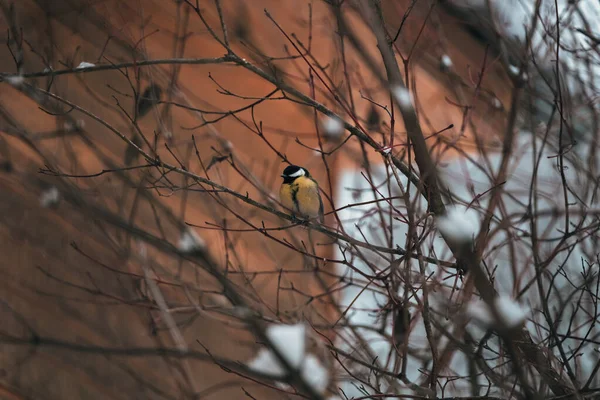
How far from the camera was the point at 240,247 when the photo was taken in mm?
3705

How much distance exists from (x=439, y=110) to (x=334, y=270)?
1.79m

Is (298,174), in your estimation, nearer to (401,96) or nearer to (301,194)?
(301,194)

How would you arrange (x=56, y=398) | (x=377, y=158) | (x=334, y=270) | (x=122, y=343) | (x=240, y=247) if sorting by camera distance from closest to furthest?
(x=56, y=398), (x=122, y=343), (x=240, y=247), (x=334, y=270), (x=377, y=158)

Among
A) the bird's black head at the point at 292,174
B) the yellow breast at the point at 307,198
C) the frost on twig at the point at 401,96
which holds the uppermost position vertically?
the bird's black head at the point at 292,174

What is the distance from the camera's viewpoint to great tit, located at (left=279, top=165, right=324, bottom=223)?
3133mm

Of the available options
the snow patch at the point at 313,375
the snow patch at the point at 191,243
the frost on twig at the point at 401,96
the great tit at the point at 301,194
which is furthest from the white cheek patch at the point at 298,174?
the frost on twig at the point at 401,96

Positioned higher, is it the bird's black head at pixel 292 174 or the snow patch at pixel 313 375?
the bird's black head at pixel 292 174

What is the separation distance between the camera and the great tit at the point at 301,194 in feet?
10.3

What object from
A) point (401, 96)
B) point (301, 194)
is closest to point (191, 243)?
point (401, 96)

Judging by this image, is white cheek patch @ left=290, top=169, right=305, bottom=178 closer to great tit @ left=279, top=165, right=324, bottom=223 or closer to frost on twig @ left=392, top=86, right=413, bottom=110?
great tit @ left=279, top=165, right=324, bottom=223

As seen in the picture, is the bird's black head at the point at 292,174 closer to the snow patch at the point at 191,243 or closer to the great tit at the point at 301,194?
the great tit at the point at 301,194

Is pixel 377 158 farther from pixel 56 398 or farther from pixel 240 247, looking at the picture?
pixel 56 398

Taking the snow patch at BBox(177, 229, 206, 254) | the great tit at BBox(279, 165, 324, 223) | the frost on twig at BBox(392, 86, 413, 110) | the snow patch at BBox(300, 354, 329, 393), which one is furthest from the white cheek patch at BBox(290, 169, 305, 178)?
the frost on twig at BBox(392, 86, 413, 110)

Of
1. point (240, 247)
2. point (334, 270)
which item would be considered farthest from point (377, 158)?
point (240, 247)
